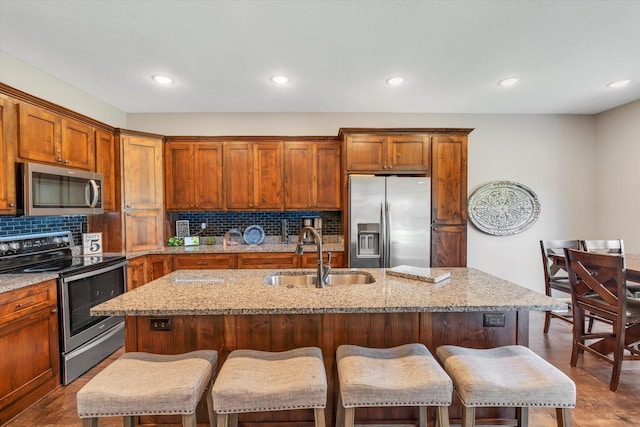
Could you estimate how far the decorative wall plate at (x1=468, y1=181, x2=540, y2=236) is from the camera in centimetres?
399

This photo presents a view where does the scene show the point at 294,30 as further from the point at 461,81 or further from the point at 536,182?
the point at 536,182

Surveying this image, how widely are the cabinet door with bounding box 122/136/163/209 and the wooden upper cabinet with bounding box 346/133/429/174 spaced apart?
90.5 inches

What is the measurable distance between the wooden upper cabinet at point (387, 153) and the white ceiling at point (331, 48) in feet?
1.55

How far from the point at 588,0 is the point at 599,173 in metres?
3.09

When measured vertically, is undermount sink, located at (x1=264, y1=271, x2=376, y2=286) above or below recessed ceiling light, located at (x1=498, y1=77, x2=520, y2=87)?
below

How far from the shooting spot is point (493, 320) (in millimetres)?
1644

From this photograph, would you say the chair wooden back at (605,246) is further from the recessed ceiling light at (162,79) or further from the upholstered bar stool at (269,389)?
the recessed ceiling light at (162,79)

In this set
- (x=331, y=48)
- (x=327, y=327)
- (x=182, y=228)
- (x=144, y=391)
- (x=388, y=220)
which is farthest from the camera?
(x=182, y=228)

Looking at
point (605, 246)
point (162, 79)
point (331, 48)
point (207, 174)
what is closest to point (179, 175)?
point (207, 174)

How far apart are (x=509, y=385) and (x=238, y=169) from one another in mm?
3315

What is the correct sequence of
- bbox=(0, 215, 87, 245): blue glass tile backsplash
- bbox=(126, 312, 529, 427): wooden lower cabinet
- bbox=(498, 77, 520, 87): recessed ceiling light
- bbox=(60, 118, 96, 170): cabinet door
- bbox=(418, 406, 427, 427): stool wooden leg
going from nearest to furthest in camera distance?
bbox=(418, 406, 427, 427): stool wooden leg → bbox=(126, 312, 529, 427): wooden lower cabinet → bbox=(0, 215, 87, 245): blue glass tile backsplash → bbox=(60, 118, 96, 170): cabinet door → bbox=(498, 77, 520, 87): recessed ceiling light

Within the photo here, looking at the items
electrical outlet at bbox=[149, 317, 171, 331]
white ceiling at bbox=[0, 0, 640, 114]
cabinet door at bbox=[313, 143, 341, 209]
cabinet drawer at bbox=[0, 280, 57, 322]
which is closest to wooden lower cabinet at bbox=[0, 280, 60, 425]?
Result: cabinet drawer at bbox=[0, 280, 57, 322]

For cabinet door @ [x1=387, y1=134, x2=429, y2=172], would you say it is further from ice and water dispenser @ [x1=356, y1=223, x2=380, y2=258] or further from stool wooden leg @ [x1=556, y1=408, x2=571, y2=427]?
stool wooden leg @ [x1=556, y1=408, x2=571, y2=427]

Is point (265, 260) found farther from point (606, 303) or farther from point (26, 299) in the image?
point (606, 303)
